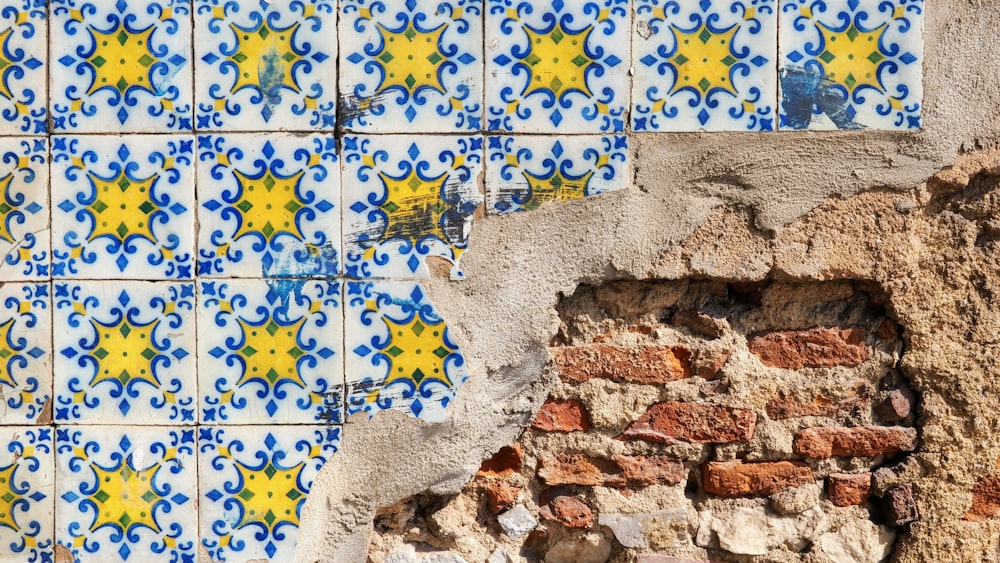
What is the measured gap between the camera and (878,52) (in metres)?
1.68

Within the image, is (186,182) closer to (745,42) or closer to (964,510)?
(745,42)

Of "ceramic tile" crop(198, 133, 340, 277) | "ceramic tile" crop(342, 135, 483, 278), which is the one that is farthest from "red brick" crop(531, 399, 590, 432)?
→ "ceramic tile" crop(198, 133, 340, 277)

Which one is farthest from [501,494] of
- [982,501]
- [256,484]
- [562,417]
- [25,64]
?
[25,64]

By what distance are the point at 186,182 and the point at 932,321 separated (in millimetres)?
1447

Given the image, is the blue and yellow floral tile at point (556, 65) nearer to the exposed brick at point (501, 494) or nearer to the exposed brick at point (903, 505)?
the exposed brick at point (501, 494)

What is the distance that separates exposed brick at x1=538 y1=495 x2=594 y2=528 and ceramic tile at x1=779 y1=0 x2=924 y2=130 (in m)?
0.82

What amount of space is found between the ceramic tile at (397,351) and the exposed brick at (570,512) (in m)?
Result: 0.30

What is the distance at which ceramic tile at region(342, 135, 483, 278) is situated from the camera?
1680 millimetres

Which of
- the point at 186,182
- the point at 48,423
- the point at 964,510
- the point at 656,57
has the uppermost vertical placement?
the point at 656,57

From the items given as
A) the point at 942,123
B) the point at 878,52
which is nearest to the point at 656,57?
the point at 878,52

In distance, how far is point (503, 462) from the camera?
1.73 metres

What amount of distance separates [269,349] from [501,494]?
0.52m

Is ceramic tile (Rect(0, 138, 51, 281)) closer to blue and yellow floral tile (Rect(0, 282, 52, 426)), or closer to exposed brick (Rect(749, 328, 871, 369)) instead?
blue and yellow floral tile (Rect(0, 282, 52, 426))

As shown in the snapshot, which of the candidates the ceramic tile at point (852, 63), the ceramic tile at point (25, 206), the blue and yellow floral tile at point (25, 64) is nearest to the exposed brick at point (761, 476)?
the ceramic tile at point (852, 63)
